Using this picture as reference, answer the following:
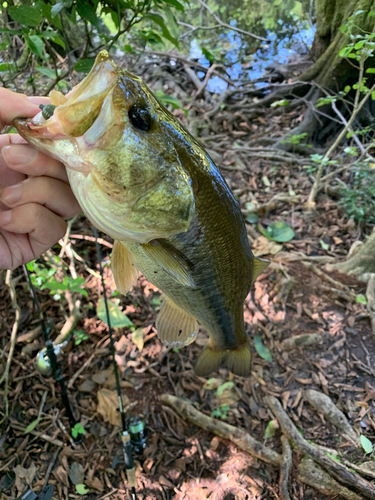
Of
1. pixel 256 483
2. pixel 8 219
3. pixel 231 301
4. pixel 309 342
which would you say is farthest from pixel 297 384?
pixel 8 219

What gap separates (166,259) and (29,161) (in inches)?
22.5

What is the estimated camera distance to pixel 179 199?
3.44 feet

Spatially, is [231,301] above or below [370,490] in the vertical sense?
above

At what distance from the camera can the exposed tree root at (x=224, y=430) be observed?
91.5 inches

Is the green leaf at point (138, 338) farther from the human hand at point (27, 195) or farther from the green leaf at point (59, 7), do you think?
the green leaf at point (59, 7)

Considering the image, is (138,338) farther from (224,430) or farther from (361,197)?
(361,197)

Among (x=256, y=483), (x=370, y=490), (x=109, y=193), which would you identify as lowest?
(x=256, y=483)

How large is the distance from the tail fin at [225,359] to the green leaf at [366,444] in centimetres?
126

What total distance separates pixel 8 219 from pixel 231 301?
1.00 metres

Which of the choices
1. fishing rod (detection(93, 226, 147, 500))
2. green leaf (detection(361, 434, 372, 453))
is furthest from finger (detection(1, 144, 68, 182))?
green leaf (detection(361, 434, 372, 453))

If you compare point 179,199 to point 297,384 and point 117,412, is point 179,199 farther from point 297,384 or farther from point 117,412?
point 297,384

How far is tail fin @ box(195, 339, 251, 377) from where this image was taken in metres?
1.82

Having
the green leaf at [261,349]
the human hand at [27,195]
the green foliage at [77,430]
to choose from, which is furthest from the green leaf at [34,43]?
the green leaf at [261,349]

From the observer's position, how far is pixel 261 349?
3.03 m
